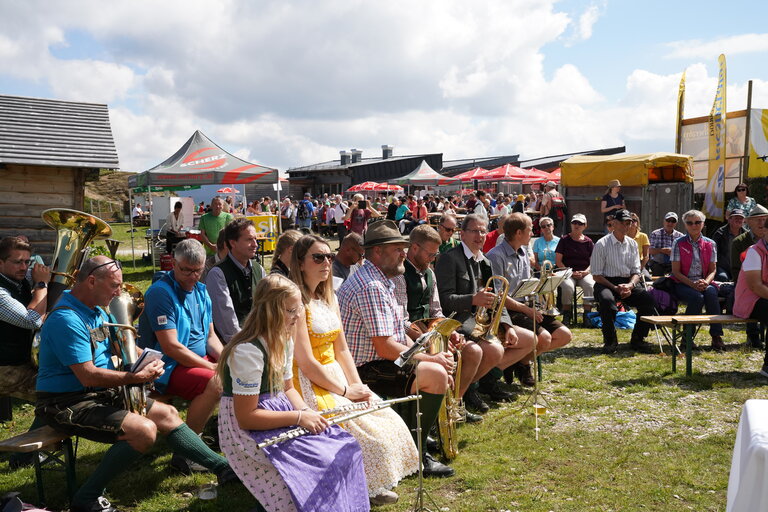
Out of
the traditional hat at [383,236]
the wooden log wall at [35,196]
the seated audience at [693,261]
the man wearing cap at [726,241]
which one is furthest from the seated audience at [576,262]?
the wooden log wall at [35,196]

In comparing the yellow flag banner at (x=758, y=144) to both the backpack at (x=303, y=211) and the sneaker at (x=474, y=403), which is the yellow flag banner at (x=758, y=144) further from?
the backpack at (x=303, y=211)

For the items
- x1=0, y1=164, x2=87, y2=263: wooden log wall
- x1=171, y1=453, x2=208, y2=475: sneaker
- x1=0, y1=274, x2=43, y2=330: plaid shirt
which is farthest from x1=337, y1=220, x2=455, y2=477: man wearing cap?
x1=0, y1=164, x2=87, y2=263: wooden log wall

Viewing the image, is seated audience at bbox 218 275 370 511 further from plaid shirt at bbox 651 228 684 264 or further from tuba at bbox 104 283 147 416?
plaid shirt at bbox 651 228 684 264

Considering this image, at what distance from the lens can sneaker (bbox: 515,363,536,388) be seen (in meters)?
6.24

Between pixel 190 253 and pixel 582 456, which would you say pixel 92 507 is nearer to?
pixel 190 253

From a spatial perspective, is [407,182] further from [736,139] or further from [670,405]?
[670,405]

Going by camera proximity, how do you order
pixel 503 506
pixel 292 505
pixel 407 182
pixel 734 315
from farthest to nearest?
1. pixel 407 182
2. pixel 734 315
3. pixel 503 506
4. pixel 292 505

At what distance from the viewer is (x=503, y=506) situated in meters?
3.79

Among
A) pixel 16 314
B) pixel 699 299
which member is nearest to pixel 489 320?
pixel 16 314

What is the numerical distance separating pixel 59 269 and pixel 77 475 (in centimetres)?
192

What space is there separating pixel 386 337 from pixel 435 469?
940 mm

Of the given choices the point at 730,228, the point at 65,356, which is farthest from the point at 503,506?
the point at 730,228

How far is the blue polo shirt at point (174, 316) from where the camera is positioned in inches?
168

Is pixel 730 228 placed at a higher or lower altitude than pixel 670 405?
higher
